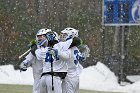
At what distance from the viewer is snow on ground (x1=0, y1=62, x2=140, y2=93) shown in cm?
2043

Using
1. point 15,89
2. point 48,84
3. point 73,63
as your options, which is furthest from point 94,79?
point 48,84

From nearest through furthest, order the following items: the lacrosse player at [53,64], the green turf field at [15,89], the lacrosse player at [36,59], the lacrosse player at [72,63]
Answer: the lacrosse player at [53,64]
the lacrosse player at [36,59]
the lacrosse player at [72,63]
the green turf field at [15,89]

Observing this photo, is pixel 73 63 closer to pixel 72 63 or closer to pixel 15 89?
Answer: pixel 72 63

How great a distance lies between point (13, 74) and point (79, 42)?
467 inches

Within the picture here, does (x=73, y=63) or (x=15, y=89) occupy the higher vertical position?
(x=73, y=63)

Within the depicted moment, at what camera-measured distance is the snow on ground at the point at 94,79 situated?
2043cm

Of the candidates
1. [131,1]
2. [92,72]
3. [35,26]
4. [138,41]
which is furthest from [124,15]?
[35,26]

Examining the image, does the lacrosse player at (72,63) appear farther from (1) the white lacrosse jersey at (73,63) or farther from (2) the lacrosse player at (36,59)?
(2) the lacrosse player at (36,59)

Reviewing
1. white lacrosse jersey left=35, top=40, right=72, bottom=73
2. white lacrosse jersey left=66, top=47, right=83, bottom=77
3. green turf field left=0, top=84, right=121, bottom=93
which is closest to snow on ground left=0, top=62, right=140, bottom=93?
green turf field left=0, top=84, right=121, bottom=93

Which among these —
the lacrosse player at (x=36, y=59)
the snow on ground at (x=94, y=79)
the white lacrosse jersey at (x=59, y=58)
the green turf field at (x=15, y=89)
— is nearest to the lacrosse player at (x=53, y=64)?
the white lacrosse jersey at (x=59, y=58)

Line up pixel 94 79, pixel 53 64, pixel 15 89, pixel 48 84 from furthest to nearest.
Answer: pixel 94 79, pixel 15 89, pixel 53 64, pixel 48 84

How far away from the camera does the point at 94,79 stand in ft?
74.4

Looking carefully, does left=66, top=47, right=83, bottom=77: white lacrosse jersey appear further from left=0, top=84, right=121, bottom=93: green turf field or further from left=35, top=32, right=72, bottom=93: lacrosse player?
left=0, top=84, right=121, bottom=93: green turf field

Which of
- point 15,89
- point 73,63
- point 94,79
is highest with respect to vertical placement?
point 73,63
